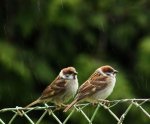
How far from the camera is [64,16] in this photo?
34.3 ft

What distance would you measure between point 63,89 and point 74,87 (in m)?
0.13

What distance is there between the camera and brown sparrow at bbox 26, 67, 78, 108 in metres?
5.94

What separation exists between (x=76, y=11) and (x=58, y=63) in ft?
2.23

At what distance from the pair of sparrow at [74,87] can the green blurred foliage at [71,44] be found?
3.62 metres

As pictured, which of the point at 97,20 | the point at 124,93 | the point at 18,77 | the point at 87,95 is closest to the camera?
the point at 87,95

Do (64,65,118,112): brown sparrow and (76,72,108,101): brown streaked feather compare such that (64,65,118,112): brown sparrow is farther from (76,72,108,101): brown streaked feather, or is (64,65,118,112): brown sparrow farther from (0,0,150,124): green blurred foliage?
(0,0,150,124): green blurred foliage

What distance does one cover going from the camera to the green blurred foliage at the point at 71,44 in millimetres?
10219

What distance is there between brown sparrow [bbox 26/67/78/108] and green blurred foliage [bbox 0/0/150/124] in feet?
12.0

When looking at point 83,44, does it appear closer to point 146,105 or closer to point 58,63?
point 58,63

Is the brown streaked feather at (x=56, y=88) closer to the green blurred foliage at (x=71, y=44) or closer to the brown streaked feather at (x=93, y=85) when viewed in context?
the brown streaked feather at (x=93, y=85)

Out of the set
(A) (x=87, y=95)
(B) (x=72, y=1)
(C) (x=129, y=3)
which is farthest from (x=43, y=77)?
(A) (x=87, y=95)

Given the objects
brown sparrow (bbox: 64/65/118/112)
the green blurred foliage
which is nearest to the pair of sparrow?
brown sparrow (bbox: 64/65/118/112)

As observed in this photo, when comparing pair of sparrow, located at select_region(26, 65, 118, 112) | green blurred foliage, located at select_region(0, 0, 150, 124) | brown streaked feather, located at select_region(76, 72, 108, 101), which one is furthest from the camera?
green blurred foliage, located at select_region(0, 0, 150, 124)

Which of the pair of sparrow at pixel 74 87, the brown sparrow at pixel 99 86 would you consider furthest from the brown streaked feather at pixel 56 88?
the brown sparrow at pixel 99 86
